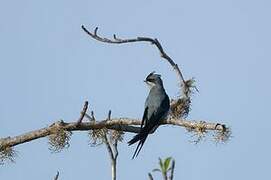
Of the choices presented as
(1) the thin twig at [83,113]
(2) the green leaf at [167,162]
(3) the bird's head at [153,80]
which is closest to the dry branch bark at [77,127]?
(1) the thin twig at [83,113]

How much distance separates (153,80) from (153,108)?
985 millimetres

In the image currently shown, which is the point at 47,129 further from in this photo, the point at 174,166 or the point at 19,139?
the point at 174,166

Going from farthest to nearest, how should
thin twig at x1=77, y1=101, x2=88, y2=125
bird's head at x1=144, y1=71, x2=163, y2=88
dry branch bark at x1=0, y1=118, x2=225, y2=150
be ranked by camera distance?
1. bird's head at x1=144, y1=71, x2=163, y2=88
2. dry branch bark at x1=0, y1=118, x2=225, y2=150
3. thin twig at x1=77, y1=101, x2=88, y2=125

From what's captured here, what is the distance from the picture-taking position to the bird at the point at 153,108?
26.8 feet

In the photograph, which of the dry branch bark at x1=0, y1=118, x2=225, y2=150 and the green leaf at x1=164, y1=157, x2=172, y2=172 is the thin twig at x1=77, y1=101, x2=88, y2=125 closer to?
the dry branch bark at x1=0, y1=118, x2=225, y2=150

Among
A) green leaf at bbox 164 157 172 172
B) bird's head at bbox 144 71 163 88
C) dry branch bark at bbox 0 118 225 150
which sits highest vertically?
bird's head at bbox 144 71 163 88

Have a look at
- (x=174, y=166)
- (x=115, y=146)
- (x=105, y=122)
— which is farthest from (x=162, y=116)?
(x=174, y=166)

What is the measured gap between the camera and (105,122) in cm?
775

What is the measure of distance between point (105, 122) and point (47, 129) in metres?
0.61

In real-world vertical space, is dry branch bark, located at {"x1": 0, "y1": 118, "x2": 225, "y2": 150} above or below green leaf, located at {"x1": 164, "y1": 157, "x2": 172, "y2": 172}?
above

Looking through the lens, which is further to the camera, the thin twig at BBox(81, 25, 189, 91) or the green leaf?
the thin twig at BBox(81, 25, 189, 91)

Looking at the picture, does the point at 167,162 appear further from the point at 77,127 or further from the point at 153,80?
the point at 153,80

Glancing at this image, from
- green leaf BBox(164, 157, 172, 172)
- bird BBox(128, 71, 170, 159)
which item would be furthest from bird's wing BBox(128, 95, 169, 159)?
green leaf BBox(164, 157, 172, 172)

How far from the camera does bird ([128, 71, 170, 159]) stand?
26.8ft
